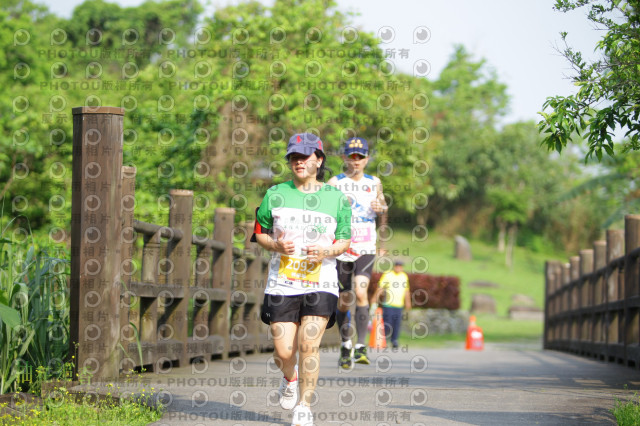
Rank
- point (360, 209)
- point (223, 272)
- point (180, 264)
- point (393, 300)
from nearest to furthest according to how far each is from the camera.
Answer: point (180, 264)
point (360, 209)
point (223, 272)
point (393, 300)

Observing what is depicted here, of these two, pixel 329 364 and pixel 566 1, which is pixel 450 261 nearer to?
pixel 329 364

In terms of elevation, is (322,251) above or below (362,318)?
above

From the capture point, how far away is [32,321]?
6.18 meters

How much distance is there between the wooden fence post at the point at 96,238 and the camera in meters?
6.11

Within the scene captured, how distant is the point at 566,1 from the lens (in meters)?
6.32

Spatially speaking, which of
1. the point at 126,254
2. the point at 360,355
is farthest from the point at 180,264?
the point at 360,355

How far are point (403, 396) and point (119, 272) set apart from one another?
2120 mm

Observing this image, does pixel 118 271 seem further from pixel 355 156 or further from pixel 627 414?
pixel 627 414

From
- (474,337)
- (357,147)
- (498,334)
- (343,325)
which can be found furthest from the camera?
(498,334)

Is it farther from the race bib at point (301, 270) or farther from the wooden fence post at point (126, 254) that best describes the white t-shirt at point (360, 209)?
the race bib at point (301, 270)

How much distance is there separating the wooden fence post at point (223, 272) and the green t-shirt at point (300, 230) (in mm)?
4636

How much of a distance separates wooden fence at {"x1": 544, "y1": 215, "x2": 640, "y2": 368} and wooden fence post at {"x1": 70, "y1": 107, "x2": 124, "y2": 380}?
18.1 ft

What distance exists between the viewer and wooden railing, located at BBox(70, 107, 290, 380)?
614 cm

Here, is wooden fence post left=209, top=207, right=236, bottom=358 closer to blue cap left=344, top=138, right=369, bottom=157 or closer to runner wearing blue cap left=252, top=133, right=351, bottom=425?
blue cap left=344, top=138, right=369, bottom=157
